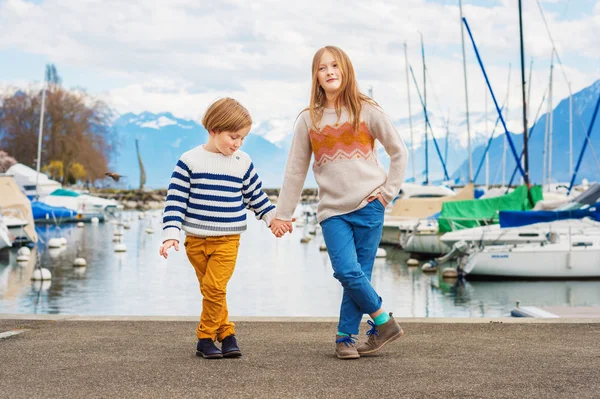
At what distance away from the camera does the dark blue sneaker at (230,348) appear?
6.09 metres

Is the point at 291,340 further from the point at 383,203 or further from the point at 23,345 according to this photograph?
the point at 23,345

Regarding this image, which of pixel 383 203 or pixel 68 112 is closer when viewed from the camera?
pixel 383 203

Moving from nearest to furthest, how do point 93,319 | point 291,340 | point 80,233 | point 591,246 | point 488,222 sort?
point 291,340
point 93,319
point 591,246
point 488,222
point 80,233

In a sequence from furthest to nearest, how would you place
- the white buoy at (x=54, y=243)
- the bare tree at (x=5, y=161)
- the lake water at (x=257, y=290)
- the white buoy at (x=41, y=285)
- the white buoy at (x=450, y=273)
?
the bare tree at (x=5, y=161) < the white buoy at (x=54, y=243) < the white buoy at (x=450, y=273) < the white buoy at (x=41, y=285) < the lake water at (x=257, y=290)

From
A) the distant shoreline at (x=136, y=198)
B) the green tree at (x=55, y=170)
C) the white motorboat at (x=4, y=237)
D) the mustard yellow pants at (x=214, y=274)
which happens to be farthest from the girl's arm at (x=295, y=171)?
the distant shoreline at (x=136, y=198)

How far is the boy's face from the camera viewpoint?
621 centimetres

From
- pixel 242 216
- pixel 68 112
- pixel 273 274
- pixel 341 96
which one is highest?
pixel 68 112

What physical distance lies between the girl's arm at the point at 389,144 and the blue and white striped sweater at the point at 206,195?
844 millimetres

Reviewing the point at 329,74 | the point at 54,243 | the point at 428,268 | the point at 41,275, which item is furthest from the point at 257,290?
the point at 54,243

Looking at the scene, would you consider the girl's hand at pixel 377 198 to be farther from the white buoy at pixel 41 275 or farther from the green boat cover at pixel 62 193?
the green boat cover at pixel 62 193

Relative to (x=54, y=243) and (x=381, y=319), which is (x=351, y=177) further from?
(x=54, y=243)

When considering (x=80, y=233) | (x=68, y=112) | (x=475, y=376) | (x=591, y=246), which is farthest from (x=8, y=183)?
(x=68, y=112)

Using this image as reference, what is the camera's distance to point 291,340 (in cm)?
685

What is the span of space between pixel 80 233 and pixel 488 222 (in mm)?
28496
